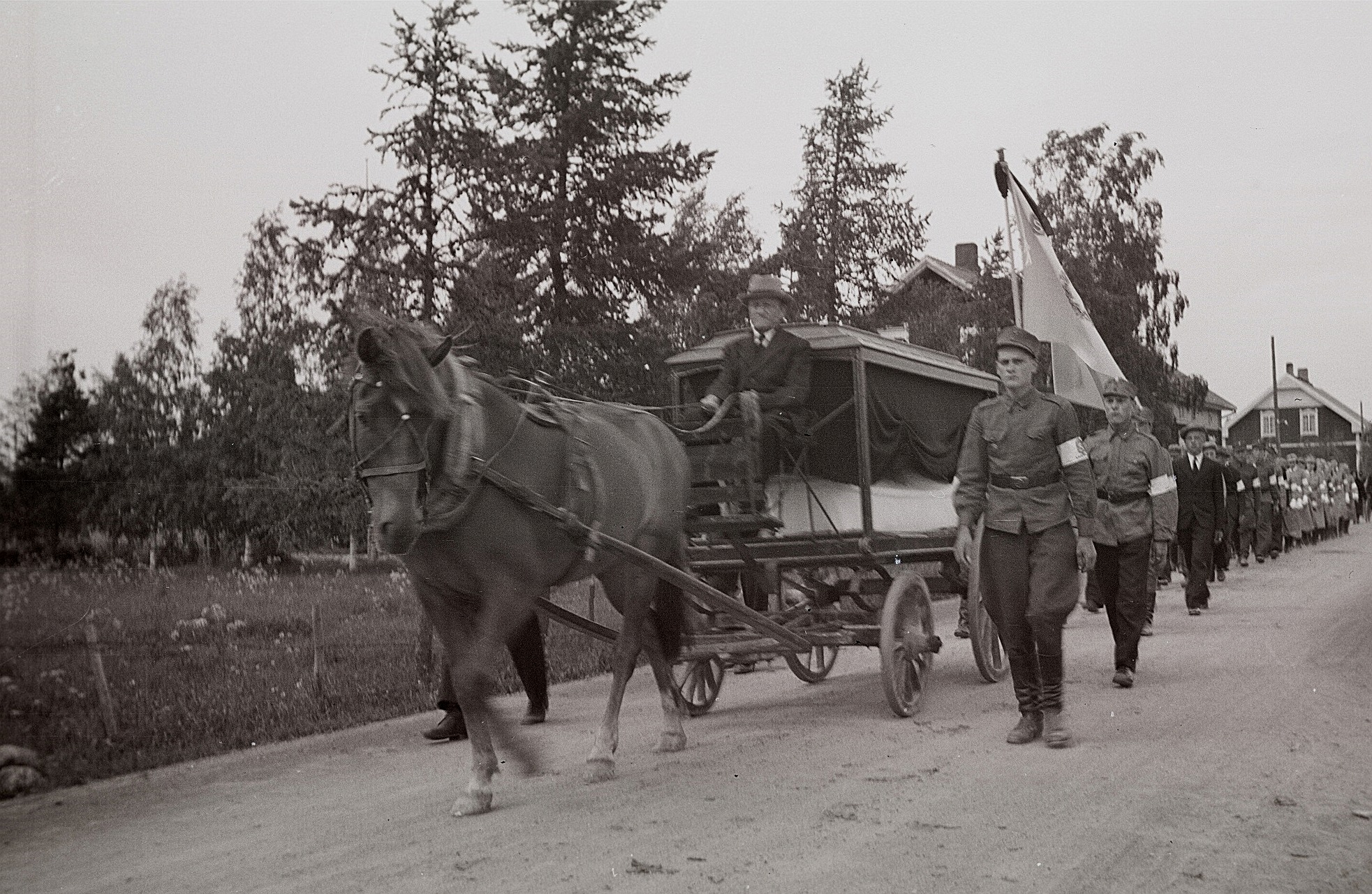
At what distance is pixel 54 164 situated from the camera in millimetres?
6203

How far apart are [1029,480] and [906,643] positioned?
1.36 m

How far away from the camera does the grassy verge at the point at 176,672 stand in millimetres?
6918

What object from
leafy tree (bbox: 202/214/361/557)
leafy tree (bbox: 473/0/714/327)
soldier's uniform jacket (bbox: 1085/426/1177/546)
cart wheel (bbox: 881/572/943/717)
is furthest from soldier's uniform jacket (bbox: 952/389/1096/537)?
leafy tree (bbox: 202/214/361/557)

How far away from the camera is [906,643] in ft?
24.6

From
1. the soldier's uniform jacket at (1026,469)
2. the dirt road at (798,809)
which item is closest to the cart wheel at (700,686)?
the dirt road at (798,809)

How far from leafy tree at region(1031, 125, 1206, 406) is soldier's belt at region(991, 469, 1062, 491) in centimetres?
2610

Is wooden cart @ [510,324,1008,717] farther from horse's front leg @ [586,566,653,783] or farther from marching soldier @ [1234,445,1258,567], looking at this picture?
marching soldier @ [1234,445,1258,567]

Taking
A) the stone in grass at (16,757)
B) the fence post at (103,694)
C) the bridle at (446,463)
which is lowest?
the stone in grass at (16,757)

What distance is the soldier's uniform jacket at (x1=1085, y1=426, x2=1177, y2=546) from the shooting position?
363 inches

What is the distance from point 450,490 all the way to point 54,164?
9.19ft

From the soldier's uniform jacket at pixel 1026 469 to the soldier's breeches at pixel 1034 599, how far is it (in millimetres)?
83

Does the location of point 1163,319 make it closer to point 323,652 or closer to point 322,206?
point 322,206

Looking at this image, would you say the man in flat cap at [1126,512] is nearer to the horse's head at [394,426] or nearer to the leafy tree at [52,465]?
the horse's head at [394,426]

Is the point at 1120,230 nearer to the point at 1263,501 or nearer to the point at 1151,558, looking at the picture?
the point at 1263,501
